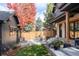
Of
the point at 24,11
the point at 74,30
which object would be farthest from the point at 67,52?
the point at 24,11

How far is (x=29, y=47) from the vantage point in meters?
4.23

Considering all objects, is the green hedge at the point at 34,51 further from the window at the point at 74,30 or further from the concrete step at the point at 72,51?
the window at the point at 74,30

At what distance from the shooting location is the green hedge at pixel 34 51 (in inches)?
165

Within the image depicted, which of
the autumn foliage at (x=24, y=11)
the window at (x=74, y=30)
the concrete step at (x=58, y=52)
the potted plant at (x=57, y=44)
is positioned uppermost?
the autumn foliage at (x=24, y=11)

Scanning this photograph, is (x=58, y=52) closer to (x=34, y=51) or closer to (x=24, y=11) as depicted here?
(x=34, y=51)

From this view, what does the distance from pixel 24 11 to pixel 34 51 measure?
1.92 ft

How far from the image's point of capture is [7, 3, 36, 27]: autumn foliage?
4.21 meters

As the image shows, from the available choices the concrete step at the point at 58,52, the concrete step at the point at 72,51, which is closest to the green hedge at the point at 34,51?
the concrete step at the point at 58,52

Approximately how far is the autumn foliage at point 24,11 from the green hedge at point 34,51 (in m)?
0.35

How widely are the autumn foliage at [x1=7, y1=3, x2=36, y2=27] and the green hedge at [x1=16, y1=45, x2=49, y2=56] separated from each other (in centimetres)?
35

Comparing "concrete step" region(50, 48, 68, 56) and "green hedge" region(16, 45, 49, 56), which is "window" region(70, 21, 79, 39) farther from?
"green hedge" region(16, 45, 49, 56)

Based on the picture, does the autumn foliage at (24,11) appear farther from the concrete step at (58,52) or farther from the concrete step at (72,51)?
the concrete step at (72,51)

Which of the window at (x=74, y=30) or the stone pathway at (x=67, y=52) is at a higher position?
the window at (x=74, y=30)

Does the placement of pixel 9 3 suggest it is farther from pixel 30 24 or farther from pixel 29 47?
pixel 29 47
